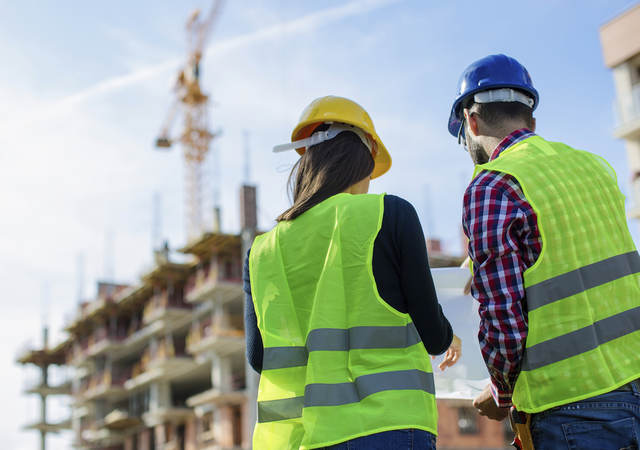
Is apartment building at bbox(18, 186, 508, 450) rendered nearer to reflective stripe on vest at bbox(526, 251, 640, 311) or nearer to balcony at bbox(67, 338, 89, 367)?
balcony at bbox(67, 338, 89, 367)

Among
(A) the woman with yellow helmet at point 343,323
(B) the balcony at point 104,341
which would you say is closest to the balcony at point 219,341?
(B) the balcony at point 104,341

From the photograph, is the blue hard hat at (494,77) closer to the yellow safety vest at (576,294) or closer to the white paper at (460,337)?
the yellow safety vest at (576,294)

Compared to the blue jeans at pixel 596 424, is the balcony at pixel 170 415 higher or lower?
higher

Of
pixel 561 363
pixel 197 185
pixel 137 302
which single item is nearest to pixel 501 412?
pixel 561 363

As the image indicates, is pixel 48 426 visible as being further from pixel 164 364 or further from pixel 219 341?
pixel 219 341

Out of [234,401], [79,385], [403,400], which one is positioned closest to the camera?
[403,400]

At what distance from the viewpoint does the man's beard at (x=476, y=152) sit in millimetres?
3143

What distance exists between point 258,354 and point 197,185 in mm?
60201

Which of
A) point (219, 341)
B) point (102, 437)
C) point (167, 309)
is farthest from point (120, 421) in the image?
point (219, 341)

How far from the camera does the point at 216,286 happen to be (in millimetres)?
38344

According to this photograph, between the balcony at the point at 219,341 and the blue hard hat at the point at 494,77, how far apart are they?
1353 inches

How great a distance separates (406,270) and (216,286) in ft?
119

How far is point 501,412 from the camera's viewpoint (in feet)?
9.96

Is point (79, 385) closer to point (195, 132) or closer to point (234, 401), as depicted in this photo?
point (195, 132)
